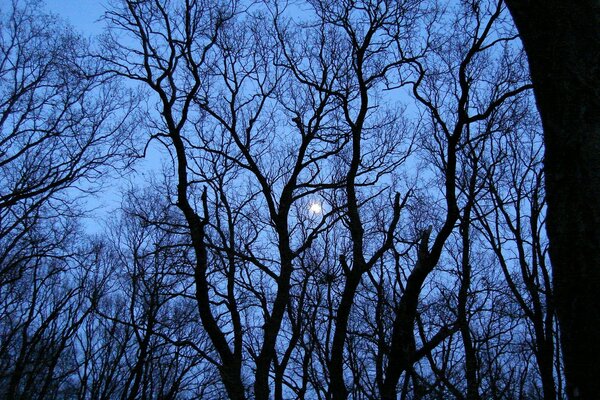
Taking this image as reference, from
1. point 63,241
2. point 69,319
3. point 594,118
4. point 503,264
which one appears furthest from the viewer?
point 69,319

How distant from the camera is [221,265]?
10594 millimetres

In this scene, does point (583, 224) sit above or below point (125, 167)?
below

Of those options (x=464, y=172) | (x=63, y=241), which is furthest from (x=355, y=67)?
(x=63, y=241)

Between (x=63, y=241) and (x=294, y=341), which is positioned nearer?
(x=294, y=341)

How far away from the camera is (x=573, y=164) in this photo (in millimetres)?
1981

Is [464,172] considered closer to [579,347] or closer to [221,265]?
[221,265]

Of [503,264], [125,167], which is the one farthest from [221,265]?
[503,264]

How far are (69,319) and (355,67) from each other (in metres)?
15.6

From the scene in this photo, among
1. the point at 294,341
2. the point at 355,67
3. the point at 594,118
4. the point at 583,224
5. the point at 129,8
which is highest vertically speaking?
the point at 129,8

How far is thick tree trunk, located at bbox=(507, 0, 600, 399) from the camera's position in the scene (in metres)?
1.83

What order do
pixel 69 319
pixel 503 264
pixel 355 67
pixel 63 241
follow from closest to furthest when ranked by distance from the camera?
pixel 355 67 → pixel 503 264 → pixel 63 241 → pixel 69 319

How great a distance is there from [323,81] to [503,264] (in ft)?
17.0

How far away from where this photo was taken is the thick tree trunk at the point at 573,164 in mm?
1826

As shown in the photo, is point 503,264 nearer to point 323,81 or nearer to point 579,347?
point 323,81
